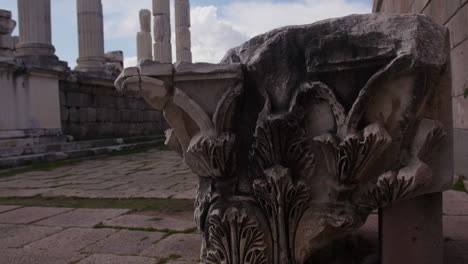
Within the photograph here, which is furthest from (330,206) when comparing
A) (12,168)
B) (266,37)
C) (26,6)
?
(26,6)

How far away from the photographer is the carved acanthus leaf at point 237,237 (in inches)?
65.6

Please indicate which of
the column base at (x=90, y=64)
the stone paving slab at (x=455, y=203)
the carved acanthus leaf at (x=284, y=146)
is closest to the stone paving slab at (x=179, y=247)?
the carved acanthus leaf at (x=284, y=146)

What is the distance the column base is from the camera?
12.4 metres

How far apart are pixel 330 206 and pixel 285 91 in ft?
1.63

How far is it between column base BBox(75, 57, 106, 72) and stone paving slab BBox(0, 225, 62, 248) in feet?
31.6

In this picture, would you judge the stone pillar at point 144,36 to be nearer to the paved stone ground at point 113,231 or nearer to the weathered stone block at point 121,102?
the weathered stone block at point 121,102

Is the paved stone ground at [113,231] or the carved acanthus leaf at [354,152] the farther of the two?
the paved stone ground at [113,231]

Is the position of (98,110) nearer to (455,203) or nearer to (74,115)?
(74,115)

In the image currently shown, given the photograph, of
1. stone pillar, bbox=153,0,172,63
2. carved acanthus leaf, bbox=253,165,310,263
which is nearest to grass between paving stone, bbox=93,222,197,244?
carved acanthus leaf, bbox=253,165,310,263

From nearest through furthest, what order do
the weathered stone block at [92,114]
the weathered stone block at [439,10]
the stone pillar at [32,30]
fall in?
the weathered stone block at [439,10]
the stone pillar at [32,30]
the weathered stone block at [92,114]

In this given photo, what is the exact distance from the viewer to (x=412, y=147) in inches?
63.1

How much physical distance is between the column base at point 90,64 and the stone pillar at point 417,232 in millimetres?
11826

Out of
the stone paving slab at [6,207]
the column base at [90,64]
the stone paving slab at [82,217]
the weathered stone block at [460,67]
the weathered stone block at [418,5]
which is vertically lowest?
the stone paving slab at [6,207]

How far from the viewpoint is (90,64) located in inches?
490
